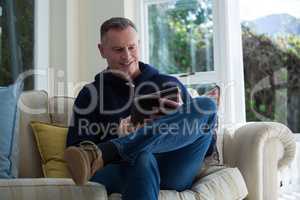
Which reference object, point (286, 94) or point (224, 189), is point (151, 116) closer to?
point (224, 189)

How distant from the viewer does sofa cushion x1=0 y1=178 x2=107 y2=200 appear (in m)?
1.11

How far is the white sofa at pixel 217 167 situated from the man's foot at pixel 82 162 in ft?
0.12

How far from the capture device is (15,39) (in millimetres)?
2678

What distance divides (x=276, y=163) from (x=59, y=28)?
5.82 feet

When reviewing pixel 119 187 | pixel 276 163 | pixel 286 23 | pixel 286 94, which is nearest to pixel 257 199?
pixel 276 163

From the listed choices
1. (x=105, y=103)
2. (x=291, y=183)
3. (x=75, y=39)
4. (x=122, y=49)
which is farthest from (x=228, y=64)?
(x=105, y=103)

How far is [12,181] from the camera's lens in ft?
3.73

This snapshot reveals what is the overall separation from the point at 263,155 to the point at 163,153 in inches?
22.5

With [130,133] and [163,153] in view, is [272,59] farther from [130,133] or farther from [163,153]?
[130,133]

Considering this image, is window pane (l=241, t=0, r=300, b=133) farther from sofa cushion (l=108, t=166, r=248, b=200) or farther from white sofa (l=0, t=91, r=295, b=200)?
sofa cushion (l=108, t=166, r=248, b=200)

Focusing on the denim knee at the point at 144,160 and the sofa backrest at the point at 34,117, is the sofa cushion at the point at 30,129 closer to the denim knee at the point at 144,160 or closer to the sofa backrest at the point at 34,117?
the sofa backrest at the point at 34,117

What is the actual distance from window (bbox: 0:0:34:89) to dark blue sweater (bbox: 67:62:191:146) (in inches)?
40.9

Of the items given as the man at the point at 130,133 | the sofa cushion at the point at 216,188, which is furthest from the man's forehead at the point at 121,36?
the sofa cushion at the point at 216,188

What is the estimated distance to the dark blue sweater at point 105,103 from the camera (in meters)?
1.61
